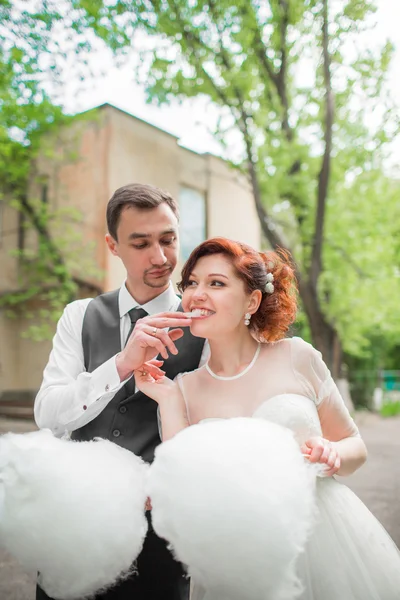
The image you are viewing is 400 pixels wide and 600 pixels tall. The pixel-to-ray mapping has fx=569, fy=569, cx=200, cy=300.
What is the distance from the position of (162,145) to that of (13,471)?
39.8 ft

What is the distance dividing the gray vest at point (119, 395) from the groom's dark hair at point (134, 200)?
0.36m

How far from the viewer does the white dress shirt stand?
207cm

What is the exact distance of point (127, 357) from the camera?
78.7 inches

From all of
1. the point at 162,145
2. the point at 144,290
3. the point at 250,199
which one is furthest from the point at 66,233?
the point at 144,290

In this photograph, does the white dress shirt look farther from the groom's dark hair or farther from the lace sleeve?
the lace sleeve

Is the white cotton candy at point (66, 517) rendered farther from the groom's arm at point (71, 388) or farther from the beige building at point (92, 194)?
the beige building at point (92, 194)

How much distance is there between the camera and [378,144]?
9102mm

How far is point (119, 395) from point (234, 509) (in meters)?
0.89

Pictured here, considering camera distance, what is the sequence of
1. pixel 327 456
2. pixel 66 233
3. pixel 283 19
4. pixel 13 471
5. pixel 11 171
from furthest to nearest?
pixel 66 233 < pixel 11 171 < pixel 283 19 < pixel 327 456 < pixel 13 471

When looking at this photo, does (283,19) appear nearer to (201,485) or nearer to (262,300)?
(262,300)

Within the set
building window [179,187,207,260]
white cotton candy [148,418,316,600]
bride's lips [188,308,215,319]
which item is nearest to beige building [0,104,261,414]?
building window [179,187,207,260]

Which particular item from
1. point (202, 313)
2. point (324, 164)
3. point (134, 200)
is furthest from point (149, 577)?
point (324, 164)

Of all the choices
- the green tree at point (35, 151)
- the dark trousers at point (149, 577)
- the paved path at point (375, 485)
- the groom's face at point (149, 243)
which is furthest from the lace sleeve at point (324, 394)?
the green tree at point (35, 151)

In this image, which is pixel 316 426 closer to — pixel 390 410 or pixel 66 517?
pixel 66 517
